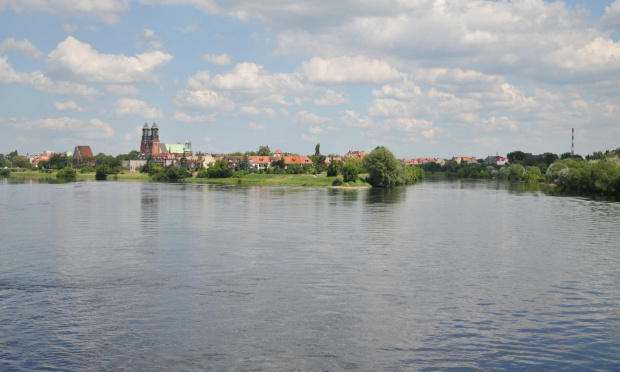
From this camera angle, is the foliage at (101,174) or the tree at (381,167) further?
the foliage at (101,174)

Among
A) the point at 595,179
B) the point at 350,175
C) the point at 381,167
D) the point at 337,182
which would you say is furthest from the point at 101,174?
the point at 595,179

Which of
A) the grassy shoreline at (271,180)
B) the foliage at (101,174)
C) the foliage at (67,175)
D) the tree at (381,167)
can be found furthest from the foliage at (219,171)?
the tree at (381,167)

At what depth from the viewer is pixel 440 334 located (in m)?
17.0

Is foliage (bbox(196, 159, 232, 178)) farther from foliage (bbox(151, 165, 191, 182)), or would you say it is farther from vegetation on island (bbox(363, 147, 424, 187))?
vegetation on island (bbox(363, 147, 424, 187))

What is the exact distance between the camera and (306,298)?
67.8 feet

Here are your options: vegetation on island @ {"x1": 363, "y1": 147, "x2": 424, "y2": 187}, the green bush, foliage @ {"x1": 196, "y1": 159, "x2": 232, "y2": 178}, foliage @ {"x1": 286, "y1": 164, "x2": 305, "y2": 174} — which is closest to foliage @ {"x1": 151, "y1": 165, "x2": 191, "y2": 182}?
foliage @ {"x1": 196, "y1": 159, "x2": 232, "y2": 178}

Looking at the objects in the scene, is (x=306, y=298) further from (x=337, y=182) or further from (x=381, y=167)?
(x=337, y=182)

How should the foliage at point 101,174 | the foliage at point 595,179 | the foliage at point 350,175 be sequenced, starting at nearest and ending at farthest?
1. the foliage at point 595,179
2. the foliage at point 350,175
3. the foliage at point 101,174

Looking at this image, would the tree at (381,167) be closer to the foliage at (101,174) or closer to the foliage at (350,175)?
the foliage at (350,175)

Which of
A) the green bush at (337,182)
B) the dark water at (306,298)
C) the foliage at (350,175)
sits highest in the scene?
the foliage at (350,175)

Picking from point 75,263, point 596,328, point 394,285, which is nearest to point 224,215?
point 75,263

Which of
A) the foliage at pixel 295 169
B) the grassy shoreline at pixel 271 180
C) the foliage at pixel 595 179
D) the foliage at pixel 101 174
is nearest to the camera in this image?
the foliage at pixel 595 179

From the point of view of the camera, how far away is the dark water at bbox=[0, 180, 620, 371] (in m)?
15.2

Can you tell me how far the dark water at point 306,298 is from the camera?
15.2m
